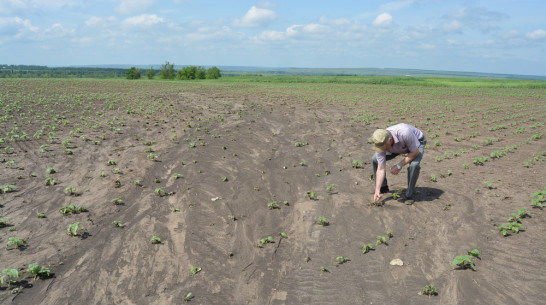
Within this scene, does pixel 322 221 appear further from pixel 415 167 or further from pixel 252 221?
pixel 415 167

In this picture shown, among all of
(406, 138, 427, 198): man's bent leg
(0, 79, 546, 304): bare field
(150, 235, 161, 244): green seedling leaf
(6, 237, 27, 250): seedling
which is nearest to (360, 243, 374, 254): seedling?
(0, 79, 546, 304): bare field

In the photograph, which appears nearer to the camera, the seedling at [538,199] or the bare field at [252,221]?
the bare field at [252,221]

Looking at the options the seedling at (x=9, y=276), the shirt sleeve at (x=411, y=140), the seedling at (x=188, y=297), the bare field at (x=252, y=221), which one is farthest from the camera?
the shirt sleeve at (x=411, y=140)

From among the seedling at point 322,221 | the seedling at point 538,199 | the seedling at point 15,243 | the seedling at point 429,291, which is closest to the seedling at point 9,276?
the seedling at point 15,243

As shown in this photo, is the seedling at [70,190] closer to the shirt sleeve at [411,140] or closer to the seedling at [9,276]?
the seedling at [9,276]

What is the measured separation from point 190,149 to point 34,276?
819cm

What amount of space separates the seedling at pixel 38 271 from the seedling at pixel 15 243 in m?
1.10

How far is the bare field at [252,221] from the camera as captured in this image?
5754 millimetres

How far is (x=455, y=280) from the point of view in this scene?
5.85 m

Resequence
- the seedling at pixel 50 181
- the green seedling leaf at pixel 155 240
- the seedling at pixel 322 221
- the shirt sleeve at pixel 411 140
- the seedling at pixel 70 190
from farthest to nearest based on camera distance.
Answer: the seedling at pixel 50 181
the seedling at pixel 70 190
the shirt sleeve at pixel 411 140
the seedling at pixel 322 221
the green seedling leaf at pixel 155 240

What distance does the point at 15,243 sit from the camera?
22.1ft

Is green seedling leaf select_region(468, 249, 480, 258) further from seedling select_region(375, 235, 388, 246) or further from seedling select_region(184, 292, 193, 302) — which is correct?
seedling select_region(184, 292, 193, 302)

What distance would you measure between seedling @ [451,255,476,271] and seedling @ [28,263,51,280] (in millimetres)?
6682

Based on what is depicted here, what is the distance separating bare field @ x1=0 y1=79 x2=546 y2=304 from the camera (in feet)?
18.9
